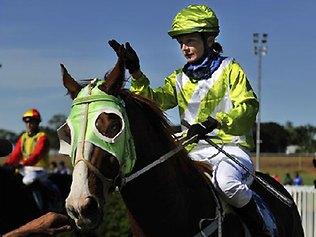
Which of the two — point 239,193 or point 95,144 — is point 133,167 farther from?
point 239,193

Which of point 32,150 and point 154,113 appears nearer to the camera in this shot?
point 154,113

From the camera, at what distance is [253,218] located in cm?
504

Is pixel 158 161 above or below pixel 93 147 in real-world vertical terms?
below

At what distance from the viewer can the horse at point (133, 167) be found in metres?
4.04

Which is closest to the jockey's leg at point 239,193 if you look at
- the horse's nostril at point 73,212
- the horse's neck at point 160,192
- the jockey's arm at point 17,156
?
the horse's neck at point 160,192

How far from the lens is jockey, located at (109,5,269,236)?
4.97 metres

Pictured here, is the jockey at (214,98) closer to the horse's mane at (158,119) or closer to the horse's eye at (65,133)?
the horse's mane at (158,119)

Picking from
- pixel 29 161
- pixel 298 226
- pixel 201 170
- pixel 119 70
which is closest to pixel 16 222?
pixel 29 161

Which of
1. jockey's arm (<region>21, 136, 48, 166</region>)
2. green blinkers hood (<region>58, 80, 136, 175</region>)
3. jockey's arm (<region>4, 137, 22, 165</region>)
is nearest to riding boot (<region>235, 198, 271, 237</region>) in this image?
green blinkers hood (<region>58, 80, 136, 175</region>)

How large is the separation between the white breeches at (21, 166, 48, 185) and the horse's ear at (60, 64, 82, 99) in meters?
7.06

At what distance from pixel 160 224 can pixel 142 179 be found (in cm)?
30

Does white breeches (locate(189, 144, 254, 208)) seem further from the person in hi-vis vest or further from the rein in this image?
the person in hi-vis vest

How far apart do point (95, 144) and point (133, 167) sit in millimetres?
391

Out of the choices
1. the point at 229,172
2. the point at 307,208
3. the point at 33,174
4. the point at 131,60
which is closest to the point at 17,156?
the point at 33,174
